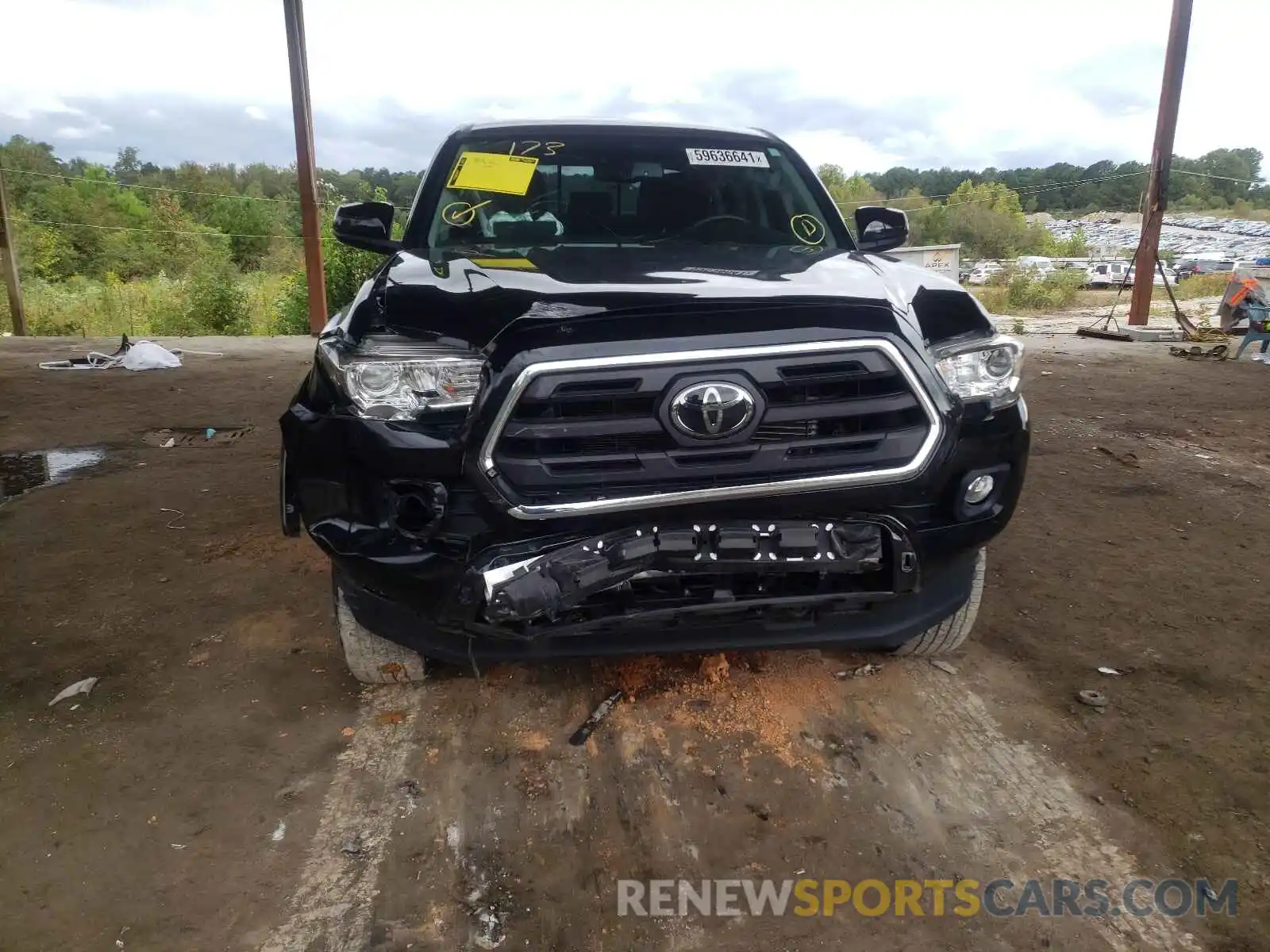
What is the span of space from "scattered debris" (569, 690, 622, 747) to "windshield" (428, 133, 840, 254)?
1.58 m

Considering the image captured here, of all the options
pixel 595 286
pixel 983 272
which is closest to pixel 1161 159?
pixel 595 286

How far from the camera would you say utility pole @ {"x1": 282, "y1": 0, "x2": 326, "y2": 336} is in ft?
37.0

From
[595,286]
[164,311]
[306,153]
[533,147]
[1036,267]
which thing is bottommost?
[164,311]

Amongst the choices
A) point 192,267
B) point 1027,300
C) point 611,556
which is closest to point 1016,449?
point 611,556

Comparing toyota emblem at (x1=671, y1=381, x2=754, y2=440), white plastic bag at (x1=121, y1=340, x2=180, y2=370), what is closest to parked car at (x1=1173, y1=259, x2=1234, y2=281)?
white plastic bag at (x1=121, y1=340, x2=180, y2=370)

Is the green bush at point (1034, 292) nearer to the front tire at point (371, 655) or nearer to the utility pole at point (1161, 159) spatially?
the utility pole at point (1161, 159)

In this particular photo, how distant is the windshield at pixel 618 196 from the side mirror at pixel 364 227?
22cm

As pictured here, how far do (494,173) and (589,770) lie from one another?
2.22 m

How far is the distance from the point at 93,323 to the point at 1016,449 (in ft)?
75.6

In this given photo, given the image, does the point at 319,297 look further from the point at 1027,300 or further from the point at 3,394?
the point at 1027,300

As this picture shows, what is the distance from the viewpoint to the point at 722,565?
2037mm

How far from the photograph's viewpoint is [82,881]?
197 centimetres

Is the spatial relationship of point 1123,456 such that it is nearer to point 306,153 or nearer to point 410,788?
point 410,788

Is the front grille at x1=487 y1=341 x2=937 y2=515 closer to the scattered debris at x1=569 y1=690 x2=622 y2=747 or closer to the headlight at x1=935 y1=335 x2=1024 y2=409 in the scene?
the headlight at x1=935 y1=335 x2=1024 y2=409
